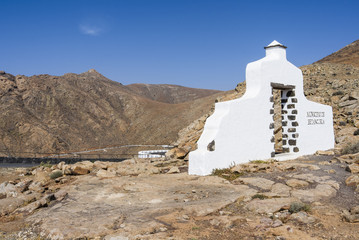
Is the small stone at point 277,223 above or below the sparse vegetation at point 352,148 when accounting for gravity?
below

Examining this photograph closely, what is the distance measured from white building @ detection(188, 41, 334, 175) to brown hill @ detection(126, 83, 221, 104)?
268 feet

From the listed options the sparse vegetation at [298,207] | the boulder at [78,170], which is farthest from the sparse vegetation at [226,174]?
the boulder at [78,170]

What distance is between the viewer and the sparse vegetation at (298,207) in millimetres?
5602

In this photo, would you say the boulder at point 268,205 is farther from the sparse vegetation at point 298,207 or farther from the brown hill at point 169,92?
the brown hill at point 169,92

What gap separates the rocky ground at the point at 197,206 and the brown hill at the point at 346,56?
35.3 m

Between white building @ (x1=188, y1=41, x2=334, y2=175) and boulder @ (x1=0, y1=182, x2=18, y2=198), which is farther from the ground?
white building @ (x1=188, y1=41, x2=334, y2=175)

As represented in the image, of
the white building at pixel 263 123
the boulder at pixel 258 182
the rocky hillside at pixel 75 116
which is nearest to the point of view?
the boulder at pixel 258 182

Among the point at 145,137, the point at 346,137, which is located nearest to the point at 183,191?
the point at 346,137

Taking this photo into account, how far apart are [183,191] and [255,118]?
15.7 feet

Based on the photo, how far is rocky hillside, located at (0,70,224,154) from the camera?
40531mm

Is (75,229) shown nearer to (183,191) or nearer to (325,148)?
(183,191)

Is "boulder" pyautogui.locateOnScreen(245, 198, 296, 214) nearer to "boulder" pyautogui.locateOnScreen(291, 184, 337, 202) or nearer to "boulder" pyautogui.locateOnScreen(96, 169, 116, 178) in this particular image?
"boulder" pyautogui.locateOnScreen(291, 184, 337, 202)

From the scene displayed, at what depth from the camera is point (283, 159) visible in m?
11.7

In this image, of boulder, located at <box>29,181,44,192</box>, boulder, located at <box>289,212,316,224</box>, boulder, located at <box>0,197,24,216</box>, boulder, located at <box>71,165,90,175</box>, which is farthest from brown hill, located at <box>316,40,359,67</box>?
boulder, located at <box>0,197,24,216</box>
